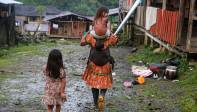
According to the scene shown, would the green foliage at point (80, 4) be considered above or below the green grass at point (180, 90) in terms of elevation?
above

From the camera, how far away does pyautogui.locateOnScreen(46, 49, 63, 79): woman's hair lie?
695 cm

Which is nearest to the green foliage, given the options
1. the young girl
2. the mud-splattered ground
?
the mud-splattered ground

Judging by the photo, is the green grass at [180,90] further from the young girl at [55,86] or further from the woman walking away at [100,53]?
the young girl at [55,86]

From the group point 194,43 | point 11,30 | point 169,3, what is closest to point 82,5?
point 11,30

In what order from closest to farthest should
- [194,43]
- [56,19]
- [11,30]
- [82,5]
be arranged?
[194,43] → [11,30] → [56,19] → [82,5]

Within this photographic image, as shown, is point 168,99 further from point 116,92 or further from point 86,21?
point 86,21

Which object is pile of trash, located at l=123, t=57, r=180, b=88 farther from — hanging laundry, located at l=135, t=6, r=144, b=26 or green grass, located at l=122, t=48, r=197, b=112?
hanging laundry, located at l=135, t=6, r=144, b=26

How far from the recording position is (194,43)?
48.5ft

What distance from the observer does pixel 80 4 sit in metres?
75.9

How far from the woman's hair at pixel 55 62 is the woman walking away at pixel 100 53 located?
120cm

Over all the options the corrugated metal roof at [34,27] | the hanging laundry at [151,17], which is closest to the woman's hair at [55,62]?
the hanging laundry at [151,17]

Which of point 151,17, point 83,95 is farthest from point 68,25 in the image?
point 83,95

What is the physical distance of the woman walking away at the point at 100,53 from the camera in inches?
316

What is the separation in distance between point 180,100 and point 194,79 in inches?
90.3
